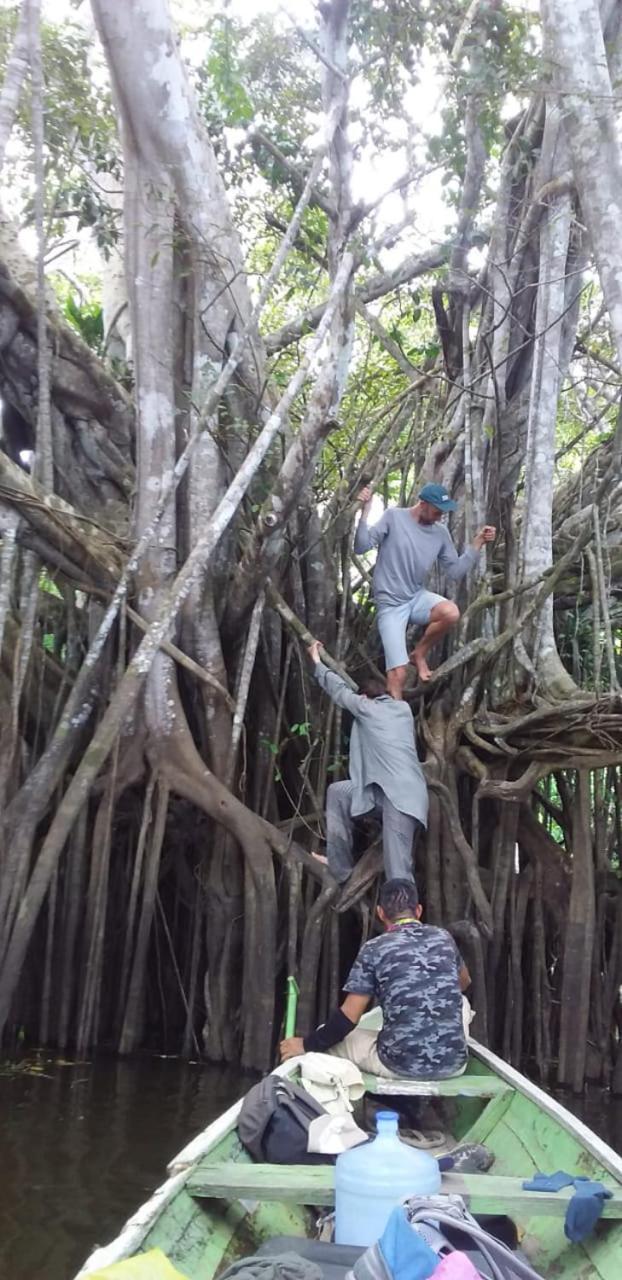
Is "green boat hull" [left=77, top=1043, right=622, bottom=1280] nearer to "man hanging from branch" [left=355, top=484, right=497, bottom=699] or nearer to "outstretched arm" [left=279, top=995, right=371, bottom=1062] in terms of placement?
"outstretched arm" [left=279, top=995, right=371, bottom=1062]

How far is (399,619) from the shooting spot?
5.30m

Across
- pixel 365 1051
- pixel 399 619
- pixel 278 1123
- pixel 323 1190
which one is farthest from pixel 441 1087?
pixel 399 619

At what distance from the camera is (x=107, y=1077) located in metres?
5.33

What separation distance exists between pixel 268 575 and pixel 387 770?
1.11 m

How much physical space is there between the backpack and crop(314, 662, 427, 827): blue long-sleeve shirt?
206 cm

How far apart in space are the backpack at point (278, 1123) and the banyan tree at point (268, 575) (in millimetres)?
2254

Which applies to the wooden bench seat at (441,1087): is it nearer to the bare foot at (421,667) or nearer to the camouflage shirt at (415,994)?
the camouflage shirt at (415,994)

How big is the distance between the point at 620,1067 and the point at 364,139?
4785mm

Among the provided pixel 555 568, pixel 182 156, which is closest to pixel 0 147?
pixel 182 156

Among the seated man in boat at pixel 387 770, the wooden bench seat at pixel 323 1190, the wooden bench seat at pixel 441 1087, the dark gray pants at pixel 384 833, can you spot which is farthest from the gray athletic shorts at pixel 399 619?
the wooden bench seat at pixel 323 1190

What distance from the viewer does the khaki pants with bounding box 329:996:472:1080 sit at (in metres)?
3.37

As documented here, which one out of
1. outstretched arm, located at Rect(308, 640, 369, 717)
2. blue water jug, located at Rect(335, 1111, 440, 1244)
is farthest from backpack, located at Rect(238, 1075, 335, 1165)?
outstretched arm, located at Rect(308, 640, 369, 717)

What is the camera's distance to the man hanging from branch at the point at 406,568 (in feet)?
17.1

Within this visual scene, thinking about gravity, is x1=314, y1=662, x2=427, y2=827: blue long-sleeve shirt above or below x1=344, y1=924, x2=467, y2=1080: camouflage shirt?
above
